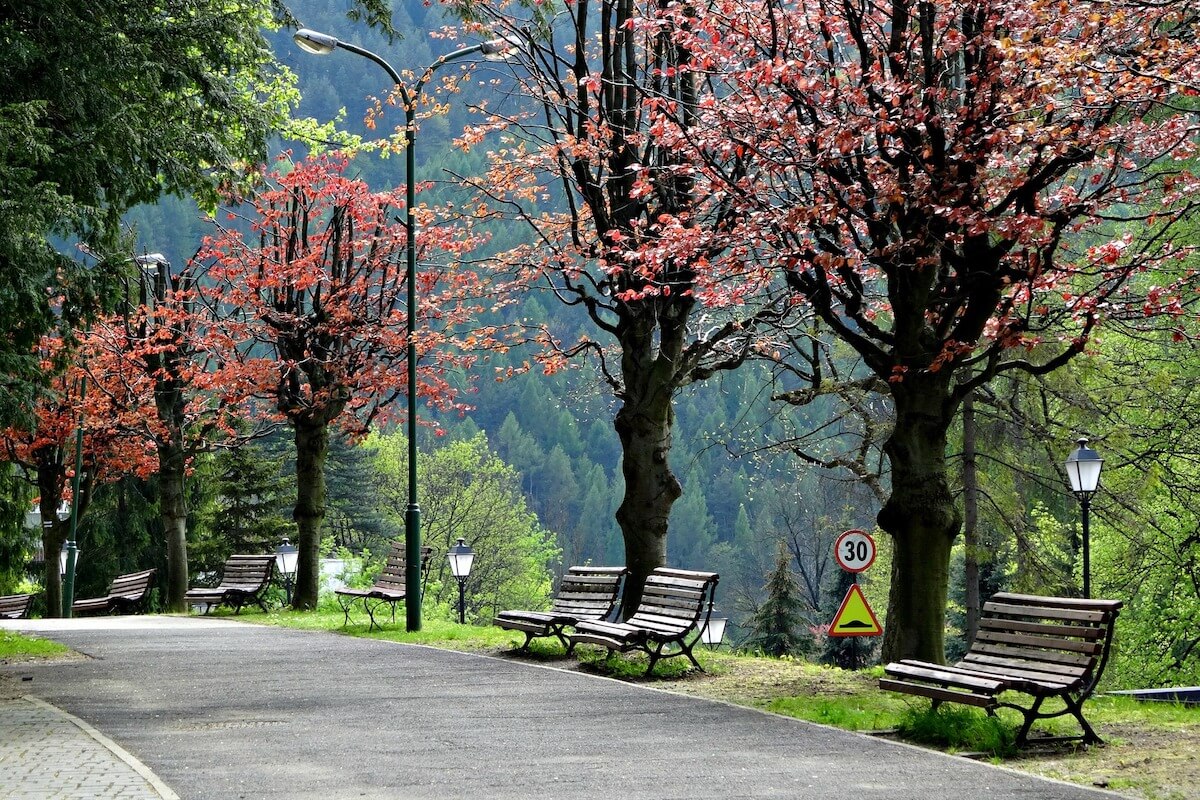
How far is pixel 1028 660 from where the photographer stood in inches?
356

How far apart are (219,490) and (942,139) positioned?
132ft

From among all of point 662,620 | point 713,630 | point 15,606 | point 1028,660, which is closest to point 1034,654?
point 1028,660

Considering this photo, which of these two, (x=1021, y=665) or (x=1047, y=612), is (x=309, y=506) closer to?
(x=1021, y=665)

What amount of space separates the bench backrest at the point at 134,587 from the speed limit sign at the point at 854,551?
21.3m

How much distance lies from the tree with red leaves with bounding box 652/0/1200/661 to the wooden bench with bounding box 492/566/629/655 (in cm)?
320

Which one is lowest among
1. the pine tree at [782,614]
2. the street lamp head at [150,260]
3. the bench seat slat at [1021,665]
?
the pine tree at [782,614]

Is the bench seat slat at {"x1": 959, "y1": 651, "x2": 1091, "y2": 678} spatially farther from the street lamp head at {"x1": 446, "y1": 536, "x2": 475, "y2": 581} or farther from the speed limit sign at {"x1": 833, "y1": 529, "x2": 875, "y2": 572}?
the street lamp head at {"x1": 446, "y1": 536, "x2": 475, "y2": 581}

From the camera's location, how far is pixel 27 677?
1247 centimetres

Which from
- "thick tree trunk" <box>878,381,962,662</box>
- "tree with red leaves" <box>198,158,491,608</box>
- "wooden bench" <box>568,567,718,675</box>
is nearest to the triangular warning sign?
"thick tree trunk" <box>878,381,962,662</box>

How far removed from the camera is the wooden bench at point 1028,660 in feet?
27.8

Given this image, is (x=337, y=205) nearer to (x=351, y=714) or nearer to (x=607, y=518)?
(x=351, y=714)

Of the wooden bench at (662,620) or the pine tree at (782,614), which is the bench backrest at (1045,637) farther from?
the pine tree at (782,614)

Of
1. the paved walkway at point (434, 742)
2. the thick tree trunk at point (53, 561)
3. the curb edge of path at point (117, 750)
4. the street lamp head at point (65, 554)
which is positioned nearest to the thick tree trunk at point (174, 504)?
the thick tree trunk at point (53, 561)

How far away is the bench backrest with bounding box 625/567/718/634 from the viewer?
12.1 meters
